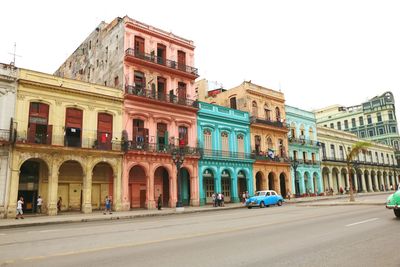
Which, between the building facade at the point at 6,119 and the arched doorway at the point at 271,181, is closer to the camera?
the building facade at the point at 6,119

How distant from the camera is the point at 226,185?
3647 centimetres

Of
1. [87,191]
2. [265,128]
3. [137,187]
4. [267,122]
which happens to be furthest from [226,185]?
[87,191]

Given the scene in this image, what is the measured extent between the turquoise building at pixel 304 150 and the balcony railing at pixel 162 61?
17.3m

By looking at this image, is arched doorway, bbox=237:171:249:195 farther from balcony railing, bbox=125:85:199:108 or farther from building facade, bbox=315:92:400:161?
building facade, bbox=315:92:400:161

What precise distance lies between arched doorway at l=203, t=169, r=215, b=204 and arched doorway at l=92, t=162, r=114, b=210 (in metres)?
10.0

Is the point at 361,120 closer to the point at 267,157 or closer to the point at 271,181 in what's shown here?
the point at 271,181

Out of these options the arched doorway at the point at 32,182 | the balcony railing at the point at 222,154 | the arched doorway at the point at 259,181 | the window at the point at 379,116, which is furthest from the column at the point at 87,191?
the window at the point at 379,116

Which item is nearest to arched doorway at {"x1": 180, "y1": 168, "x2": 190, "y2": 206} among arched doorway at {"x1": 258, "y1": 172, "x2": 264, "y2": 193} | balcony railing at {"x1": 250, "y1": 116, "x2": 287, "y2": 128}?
arched doorway at {"x1": 258, "y1": 172, "x2": 264, "y2": 193}

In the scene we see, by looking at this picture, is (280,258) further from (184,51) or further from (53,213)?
(184,51)

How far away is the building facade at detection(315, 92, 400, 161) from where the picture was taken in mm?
67375

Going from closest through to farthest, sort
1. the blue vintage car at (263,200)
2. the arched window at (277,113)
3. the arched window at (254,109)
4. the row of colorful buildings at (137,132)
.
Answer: the row of colorful buildings at (137,132)
the blue vintage car at (263,200)
the arched window at (254,109)
the arched window at (277,113)

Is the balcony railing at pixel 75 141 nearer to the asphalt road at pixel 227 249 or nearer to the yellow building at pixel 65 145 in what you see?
the yellow building at pixel 65 145

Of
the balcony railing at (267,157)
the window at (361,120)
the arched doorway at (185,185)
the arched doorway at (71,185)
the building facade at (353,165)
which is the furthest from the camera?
the window at (361,120)

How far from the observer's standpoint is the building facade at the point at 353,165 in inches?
1971
